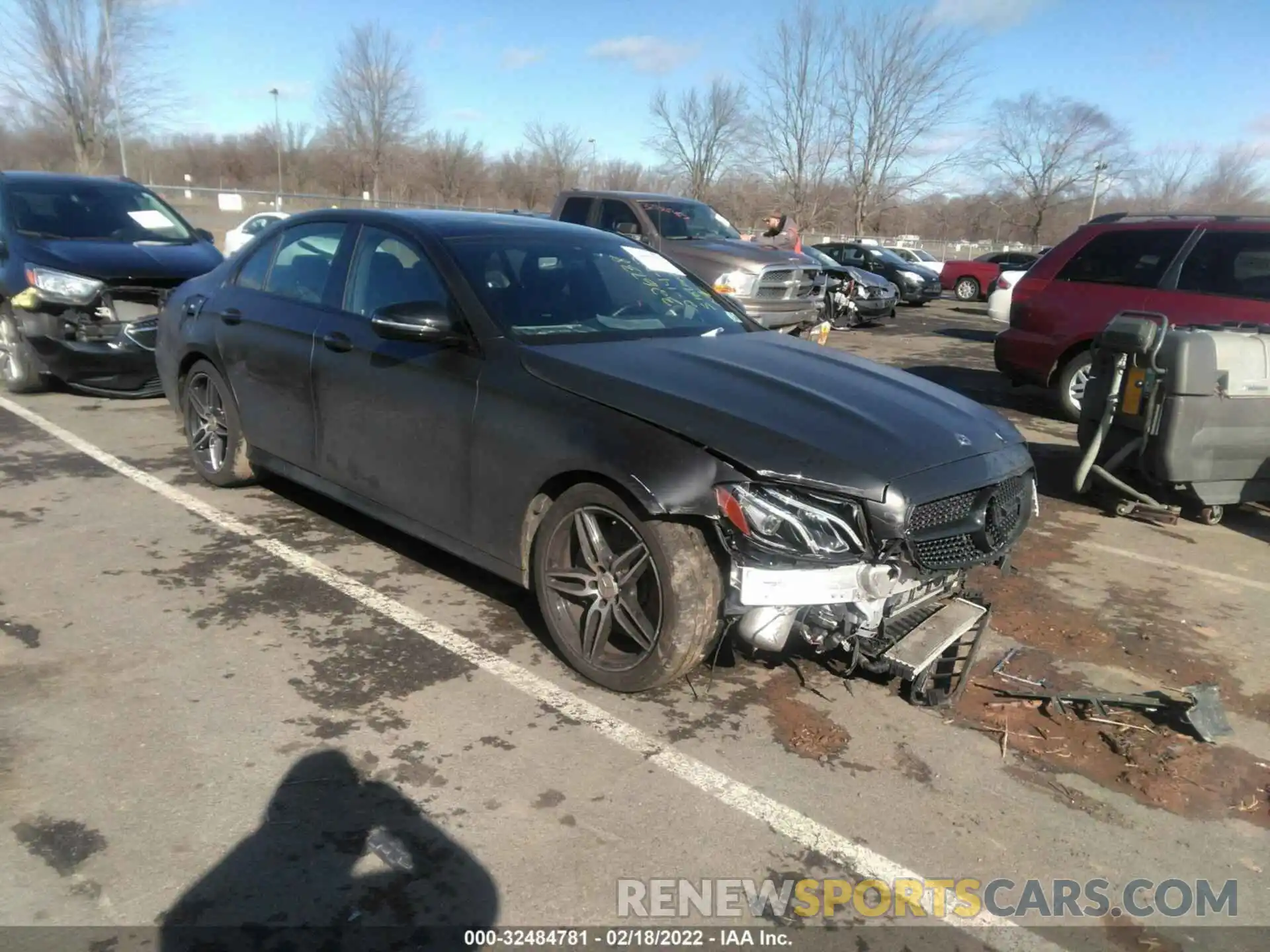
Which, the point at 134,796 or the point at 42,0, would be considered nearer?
the point at 134,796

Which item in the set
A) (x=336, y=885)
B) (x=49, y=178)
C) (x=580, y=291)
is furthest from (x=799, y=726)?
(x=49, y=178)

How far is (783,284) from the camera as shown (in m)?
10.9

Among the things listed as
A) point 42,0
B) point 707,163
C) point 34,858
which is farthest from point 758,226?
point 34,858

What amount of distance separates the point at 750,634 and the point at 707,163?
119 ft

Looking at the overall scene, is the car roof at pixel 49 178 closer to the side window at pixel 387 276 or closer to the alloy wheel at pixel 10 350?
the alloy wheel at pixel 10 350

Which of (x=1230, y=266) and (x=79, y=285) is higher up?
(x=1230, y=266)

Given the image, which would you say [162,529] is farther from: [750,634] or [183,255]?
[183,255]

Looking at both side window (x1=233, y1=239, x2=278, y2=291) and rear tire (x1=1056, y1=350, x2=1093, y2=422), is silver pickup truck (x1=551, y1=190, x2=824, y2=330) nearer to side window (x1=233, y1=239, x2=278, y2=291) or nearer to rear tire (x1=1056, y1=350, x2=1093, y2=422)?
rear tire (x1=1056, y1=350, x2=1093, y2=422)

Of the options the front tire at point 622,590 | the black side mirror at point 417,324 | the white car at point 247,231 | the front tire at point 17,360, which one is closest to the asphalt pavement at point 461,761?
the front tire at point 622,590

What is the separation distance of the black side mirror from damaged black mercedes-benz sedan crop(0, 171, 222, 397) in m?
4.79

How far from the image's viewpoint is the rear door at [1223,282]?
7453 mm

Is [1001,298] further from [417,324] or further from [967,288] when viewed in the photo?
[417,324]

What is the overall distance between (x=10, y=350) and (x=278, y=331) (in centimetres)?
462

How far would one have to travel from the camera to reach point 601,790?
9.71 ft
